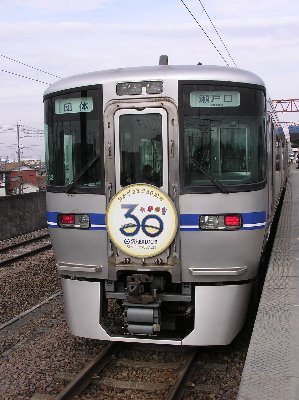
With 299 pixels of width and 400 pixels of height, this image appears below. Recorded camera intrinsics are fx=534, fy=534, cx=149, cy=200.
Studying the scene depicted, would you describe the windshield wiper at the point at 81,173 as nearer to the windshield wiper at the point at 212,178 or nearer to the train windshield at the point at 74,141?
the train windshield at the point at 74,141

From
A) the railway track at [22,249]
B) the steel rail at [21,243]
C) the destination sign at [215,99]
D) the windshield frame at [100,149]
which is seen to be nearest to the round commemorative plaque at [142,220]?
the windshield frame at [100,149]

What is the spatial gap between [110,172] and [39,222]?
578 inches

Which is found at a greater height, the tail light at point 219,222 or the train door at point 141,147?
the train door at point 141,147

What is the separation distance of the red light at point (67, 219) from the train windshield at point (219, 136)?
4.17ft

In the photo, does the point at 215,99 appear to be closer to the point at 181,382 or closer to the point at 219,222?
the point at 219,222

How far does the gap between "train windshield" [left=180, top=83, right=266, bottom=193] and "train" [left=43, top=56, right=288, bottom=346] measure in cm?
1

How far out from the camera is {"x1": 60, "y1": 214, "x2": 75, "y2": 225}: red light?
5.64 metres

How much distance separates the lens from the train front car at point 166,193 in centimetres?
526

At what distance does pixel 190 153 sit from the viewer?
5324 millimetres

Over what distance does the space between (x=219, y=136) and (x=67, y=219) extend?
1814 mm

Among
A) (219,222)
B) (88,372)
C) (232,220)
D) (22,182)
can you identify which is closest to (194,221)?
(219,222)

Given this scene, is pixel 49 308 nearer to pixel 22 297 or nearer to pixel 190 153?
pixel 22 297

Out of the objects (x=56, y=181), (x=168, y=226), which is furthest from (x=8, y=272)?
(x=168, y=226)

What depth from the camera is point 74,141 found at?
564cm
